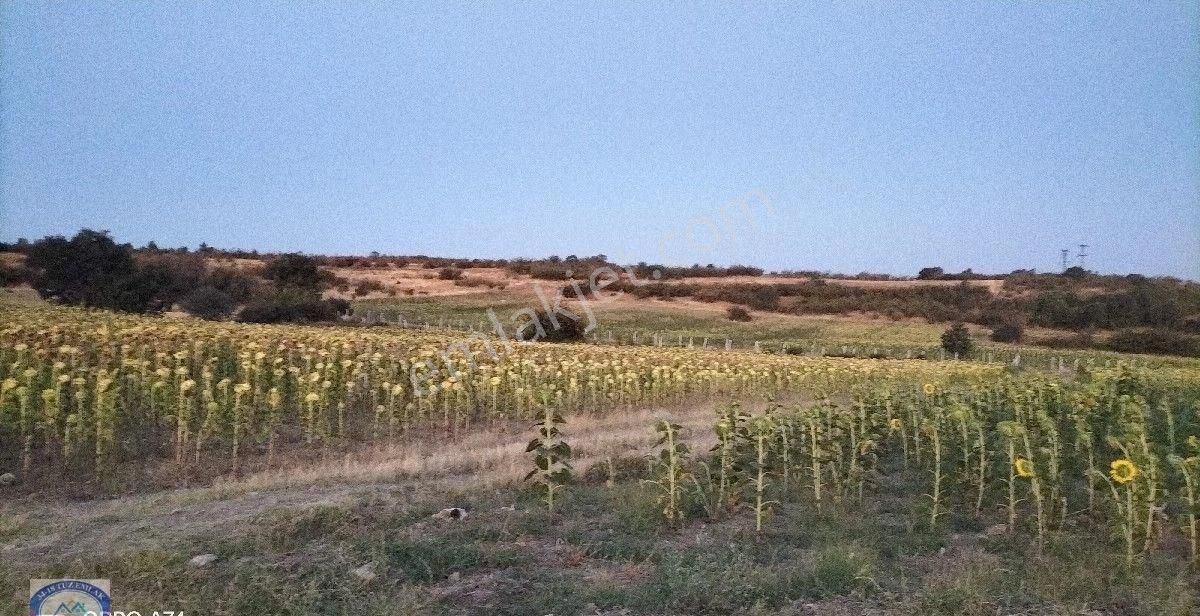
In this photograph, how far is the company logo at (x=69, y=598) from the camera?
4.52 metres

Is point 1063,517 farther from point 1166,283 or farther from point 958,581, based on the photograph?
point 1166,283

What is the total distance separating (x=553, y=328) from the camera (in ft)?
112

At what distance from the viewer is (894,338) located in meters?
40.2

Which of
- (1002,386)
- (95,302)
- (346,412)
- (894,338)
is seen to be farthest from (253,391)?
(894,338)

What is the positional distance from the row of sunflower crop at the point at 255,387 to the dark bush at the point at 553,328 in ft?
41.0

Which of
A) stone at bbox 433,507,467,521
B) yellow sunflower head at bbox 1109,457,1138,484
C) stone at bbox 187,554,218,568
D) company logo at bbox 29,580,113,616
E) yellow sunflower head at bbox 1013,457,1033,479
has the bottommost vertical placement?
stone at bbox 433,507,467,521

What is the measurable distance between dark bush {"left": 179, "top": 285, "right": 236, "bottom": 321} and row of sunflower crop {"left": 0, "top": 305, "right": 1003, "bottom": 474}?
2207 cm

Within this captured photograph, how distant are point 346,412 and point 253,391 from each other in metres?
1.75

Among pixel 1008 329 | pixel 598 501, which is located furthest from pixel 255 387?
pixel 1008 329

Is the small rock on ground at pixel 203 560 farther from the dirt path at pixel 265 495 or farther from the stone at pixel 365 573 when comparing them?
the stone at pixel 365 573

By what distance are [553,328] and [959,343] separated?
1890cm

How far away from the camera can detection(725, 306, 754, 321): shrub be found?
4519cm

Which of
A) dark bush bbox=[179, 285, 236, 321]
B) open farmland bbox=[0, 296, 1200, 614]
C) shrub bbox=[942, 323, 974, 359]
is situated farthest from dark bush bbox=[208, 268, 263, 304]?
shrub bbox=[942, 323, 974, 359]

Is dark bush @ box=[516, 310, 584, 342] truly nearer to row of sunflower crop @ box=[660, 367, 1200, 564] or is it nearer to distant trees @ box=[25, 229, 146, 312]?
distant trees @ box=[25, 229, 146, 312]
